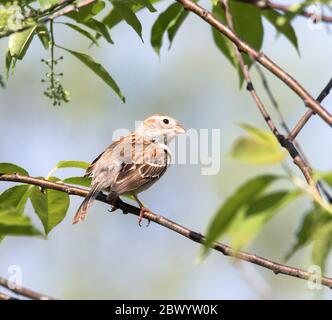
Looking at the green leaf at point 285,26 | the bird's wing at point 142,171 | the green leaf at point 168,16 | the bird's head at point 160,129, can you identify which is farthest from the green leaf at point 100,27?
Result: the bird's head at point 160,129

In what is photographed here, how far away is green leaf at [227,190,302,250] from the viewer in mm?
1890

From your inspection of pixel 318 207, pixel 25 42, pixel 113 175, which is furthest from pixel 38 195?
pixel 113 175

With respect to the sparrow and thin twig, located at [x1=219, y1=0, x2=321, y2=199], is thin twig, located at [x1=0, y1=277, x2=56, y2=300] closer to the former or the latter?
thin twig, located at [x1=219, y1=0, x2=321, y2=199]

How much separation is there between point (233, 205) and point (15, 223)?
67 centimetres

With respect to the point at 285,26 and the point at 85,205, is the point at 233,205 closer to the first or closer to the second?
the point at 285,26

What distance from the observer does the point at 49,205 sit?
3.95 metres

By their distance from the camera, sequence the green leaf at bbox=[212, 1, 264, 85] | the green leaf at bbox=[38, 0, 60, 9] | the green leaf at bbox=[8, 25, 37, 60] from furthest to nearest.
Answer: the green leaf at bbox=[8, 25, 37, 60], the green leaf at bbox=[212, 1, 264, 85], the green leaf at bbox=[38, 0, 60, 9]

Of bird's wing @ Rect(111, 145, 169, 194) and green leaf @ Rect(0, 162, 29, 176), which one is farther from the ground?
bird's wing @ Rect(111, 145, 169, 194)

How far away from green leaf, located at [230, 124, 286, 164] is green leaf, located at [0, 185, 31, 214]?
1.97 meters

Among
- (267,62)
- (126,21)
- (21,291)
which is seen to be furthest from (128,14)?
(21,291)

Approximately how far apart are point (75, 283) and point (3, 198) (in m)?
11.7

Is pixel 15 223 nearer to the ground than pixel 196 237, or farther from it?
nearer to the ground

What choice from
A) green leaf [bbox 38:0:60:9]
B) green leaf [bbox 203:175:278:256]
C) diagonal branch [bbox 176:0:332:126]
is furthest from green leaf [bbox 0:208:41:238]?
green leaf [bbox 38:0:60:9]

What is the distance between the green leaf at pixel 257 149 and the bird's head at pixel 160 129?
6594mm
